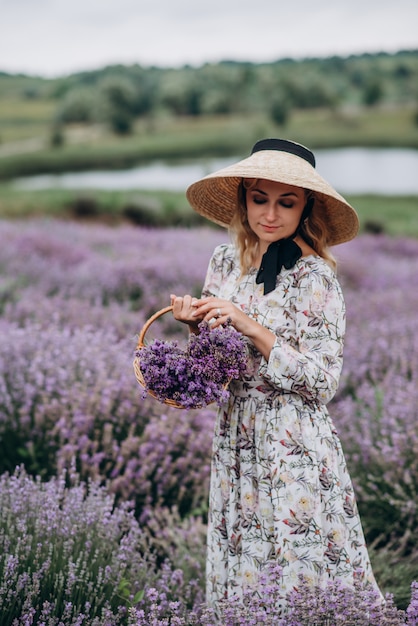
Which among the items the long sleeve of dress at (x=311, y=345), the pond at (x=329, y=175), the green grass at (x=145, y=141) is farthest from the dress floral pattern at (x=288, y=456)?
the green grass at (x=145, y=141)

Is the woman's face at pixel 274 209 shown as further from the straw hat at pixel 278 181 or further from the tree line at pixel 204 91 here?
the tree line at pixel 204 91

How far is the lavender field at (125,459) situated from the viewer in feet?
6.61

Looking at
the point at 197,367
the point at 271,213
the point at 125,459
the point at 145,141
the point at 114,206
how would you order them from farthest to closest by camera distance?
the point at 145,141 < the point at 114,206 < the point at 125,459 < the point at 271,213 < the point at 197,367

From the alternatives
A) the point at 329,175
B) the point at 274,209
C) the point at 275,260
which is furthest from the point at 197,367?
the point at 329,175

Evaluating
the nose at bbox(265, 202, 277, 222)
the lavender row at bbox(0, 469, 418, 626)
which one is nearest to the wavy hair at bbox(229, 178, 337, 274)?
the nose at bbox(265, 202, 277, 222)

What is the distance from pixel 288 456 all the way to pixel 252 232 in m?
0.75

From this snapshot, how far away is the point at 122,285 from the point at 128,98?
6.92 meters

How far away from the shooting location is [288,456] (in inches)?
79.0

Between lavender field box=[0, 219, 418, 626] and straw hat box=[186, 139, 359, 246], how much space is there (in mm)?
577

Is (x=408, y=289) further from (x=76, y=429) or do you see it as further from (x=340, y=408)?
(x=76, y=429)

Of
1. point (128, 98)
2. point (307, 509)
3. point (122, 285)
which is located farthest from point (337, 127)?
point (307, 509)

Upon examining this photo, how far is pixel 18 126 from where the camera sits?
12305 mm

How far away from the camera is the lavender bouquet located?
1869mm

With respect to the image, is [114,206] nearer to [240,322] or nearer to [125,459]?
[125,459]
